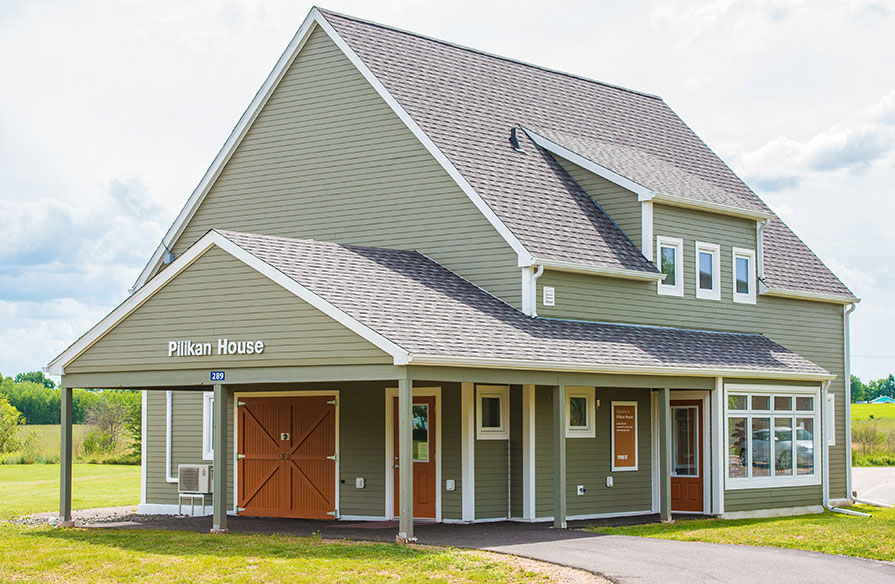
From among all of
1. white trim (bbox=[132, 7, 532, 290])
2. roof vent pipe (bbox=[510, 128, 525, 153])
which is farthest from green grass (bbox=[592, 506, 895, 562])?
roof vent pipe (bbox=[510, 128, 525, 153])

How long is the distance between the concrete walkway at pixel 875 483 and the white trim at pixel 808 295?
5.04m

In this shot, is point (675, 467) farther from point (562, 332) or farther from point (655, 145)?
point (655, 145)

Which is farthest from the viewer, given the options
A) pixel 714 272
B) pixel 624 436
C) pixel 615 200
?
pixel 714 272

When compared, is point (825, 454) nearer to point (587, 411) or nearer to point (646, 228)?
point (587, 411)

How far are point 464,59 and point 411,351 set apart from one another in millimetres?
12571

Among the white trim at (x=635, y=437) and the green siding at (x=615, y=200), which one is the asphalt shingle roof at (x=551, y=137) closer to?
the green siding at (x=615, y=200)

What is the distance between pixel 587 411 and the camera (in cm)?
2350

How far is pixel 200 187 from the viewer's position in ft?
91.0

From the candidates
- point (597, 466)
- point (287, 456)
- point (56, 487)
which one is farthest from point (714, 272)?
point (56, 487)

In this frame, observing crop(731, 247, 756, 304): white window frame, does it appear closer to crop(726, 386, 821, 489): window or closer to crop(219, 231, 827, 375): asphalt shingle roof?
crop(219, 231, 827, 375): asphalt shingle roof

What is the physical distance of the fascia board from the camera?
26.4m

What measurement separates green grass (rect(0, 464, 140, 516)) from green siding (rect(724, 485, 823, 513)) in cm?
1471

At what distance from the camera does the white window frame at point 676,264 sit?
82.5 ft

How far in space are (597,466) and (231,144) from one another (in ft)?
35.9
